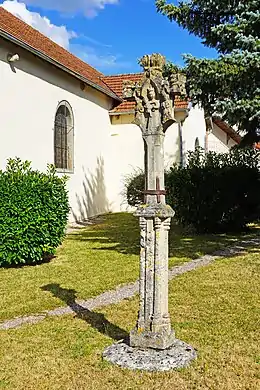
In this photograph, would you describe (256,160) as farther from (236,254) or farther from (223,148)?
(223,148)

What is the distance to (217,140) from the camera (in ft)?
87.7

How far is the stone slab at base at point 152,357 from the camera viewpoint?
398cm

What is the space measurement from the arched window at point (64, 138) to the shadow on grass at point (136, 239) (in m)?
2.43

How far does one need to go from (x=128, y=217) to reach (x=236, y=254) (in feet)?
26.9

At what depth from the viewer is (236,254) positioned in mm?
9922

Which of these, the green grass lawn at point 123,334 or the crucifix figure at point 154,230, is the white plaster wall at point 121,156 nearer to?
the green grass lawn at point 123,334

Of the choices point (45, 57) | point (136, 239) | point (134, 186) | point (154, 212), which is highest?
point (45, 57)

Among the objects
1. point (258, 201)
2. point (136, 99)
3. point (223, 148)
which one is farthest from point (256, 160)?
point (223, 148)

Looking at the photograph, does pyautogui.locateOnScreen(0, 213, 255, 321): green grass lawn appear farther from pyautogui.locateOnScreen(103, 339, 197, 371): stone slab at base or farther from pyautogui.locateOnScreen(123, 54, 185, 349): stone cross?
pyautogui.locateOnScreen(123, 54, 185, 349): stone cross

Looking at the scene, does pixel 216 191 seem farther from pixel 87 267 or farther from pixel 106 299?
pixel 106 299

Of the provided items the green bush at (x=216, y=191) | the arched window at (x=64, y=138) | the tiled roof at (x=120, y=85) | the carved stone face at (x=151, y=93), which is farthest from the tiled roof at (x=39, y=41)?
the carved stone face at (x=151, y=93)

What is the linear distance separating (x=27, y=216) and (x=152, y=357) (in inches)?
201

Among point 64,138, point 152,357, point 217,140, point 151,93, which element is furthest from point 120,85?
point 152,357

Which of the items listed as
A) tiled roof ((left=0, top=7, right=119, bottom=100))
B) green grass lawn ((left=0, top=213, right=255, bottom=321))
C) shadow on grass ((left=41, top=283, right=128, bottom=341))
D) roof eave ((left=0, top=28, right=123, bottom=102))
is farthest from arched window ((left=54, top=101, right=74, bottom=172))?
shadow on grass ((left=41, top=283, right=128, bottom=341))
